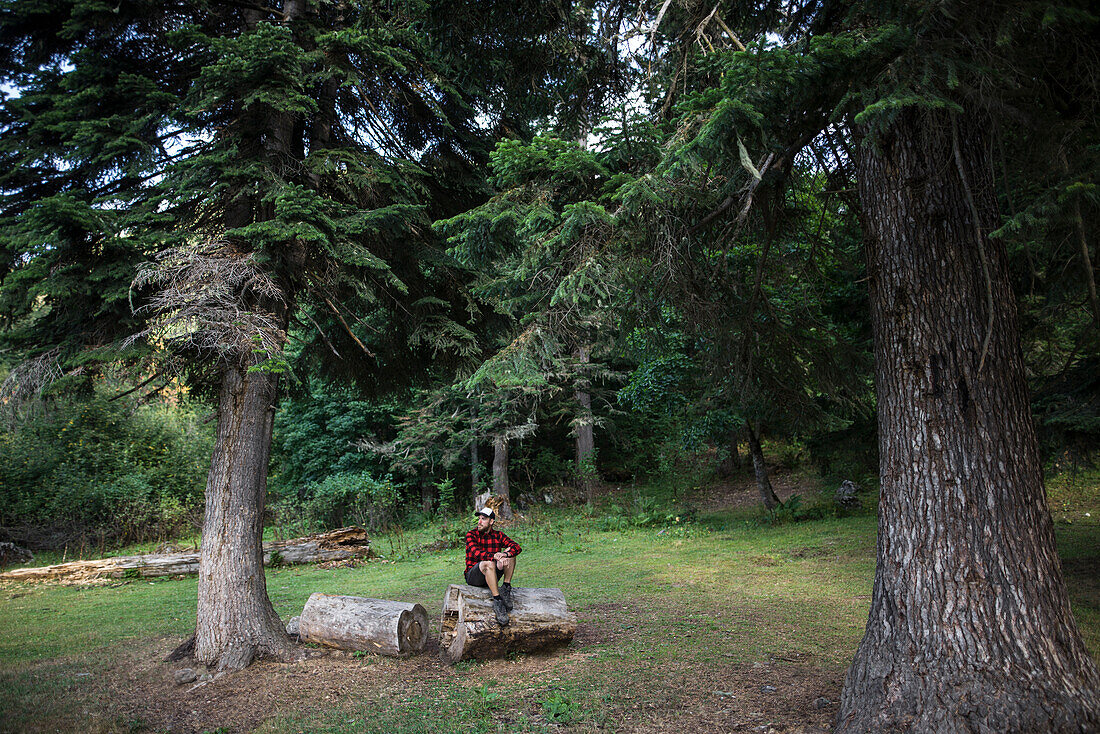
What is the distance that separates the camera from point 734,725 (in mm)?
4219

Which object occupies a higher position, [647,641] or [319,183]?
[319,183]

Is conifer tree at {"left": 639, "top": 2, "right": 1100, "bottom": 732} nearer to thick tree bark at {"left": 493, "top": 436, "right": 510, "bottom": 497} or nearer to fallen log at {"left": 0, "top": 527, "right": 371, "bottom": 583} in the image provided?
fallen log at {"left": 0, "top": 527, "right": 371, "bottom": 583}

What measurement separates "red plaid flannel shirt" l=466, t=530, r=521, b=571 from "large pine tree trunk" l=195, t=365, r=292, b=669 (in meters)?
2.25

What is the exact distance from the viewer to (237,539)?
645 cm

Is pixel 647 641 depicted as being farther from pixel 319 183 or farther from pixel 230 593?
pixel 319 183

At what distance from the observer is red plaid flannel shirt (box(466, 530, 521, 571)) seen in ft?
20.6

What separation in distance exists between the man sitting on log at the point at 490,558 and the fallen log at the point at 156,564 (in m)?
8.18

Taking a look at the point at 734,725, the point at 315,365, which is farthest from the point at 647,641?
the point at 315,365

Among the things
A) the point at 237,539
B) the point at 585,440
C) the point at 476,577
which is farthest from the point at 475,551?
the point at 585,440

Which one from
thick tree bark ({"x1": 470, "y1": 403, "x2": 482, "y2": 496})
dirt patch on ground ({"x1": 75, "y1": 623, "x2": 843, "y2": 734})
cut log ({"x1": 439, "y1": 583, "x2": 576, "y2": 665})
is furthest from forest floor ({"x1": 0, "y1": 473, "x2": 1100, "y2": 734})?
thick tree bark ({"x1": 470, "y1": 403, "x2": 482, "y2": 496})

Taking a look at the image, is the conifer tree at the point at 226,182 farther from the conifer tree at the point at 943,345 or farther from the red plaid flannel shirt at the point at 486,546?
the conifer tree at the point at 943,345

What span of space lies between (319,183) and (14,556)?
1429 cm

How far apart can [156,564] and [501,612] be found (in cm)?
1020

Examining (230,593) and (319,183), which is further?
(319,183)
